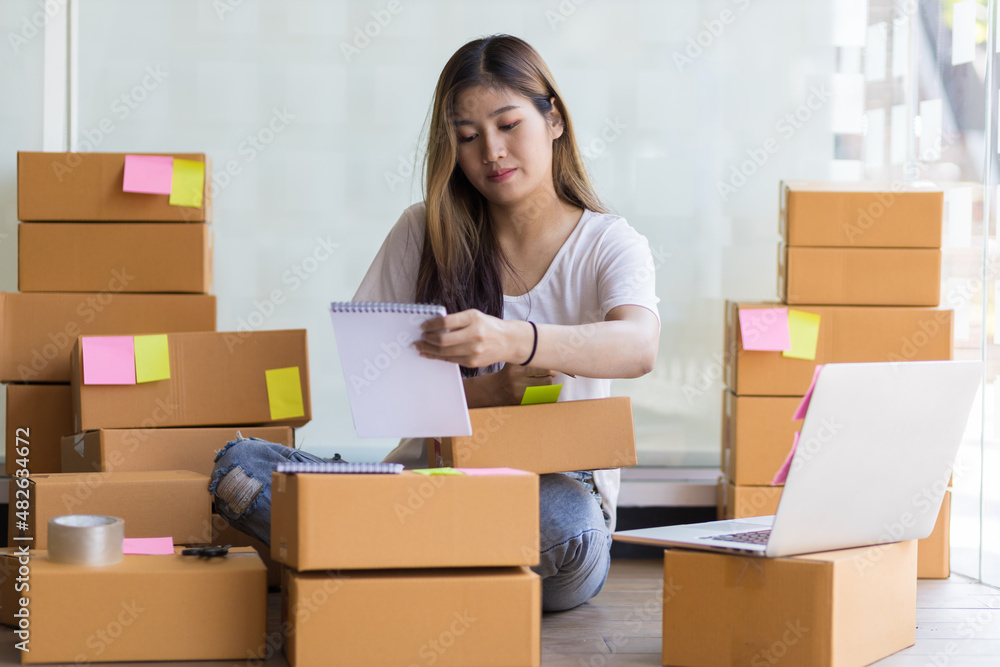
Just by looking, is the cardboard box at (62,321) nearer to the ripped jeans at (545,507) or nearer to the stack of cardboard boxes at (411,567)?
the ripped jeans at (545,507)

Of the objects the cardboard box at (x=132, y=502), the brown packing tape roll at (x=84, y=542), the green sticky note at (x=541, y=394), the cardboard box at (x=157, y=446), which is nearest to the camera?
the brown packing tape roll at (x=84, y=542)

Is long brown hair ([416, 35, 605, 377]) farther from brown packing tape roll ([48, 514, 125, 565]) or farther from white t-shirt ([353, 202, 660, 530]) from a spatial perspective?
brown packing tape roll ([48, 514, 125, 565])

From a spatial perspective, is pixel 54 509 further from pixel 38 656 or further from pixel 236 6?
pixel 236 6

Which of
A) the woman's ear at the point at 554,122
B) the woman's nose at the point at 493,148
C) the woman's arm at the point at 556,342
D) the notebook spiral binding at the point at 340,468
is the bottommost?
the notebook spiral binding at the point at 340,468

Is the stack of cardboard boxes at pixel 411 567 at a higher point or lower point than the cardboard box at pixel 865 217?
lower

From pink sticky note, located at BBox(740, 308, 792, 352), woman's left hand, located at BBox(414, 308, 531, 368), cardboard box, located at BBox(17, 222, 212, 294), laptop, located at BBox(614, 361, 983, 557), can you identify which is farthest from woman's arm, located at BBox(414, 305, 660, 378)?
cardboard box, located at BBox(17, 222, 212, 294)

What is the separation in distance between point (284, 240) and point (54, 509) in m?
0.97

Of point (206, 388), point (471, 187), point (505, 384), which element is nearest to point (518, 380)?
point (505, 384)

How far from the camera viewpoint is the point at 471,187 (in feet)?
5.72

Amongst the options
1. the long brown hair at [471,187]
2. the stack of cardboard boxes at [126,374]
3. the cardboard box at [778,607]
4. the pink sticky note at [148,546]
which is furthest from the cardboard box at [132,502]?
the cardboard box at [778,607]

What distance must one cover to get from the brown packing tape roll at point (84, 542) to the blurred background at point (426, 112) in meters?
1.06

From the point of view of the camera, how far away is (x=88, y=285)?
2.02 meters

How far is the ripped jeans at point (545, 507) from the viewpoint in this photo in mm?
1549

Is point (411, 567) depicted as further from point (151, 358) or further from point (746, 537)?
point (151, 358)
